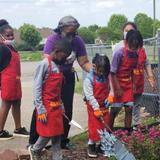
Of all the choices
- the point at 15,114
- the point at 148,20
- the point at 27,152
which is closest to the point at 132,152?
the point at 27,152

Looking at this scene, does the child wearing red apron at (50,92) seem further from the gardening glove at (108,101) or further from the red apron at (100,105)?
the gardening glove at (108,101)

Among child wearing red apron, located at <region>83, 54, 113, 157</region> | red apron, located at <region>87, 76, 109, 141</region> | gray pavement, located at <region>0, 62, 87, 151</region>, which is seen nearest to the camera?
child wearing red apron, located at <region>83, 54, 113, 157</region>

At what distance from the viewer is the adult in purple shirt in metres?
6.45

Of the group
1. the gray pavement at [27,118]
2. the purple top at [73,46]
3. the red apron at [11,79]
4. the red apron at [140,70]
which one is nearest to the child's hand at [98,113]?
the purple top at [73,46]

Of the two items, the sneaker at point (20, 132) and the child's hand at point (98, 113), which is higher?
the child's hand at point (98, 113)

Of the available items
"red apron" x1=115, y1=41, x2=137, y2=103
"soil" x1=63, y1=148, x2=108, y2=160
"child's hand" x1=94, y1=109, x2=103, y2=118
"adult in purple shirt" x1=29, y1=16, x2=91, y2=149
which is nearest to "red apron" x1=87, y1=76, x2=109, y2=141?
"child's hand" x1=94, y1=109, x2=103, y2=118

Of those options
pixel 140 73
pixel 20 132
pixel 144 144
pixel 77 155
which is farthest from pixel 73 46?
pixel 20 132

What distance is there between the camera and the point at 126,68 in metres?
7.01

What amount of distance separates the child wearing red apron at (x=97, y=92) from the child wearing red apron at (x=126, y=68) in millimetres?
549

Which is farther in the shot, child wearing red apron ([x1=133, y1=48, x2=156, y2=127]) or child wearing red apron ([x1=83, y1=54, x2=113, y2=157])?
child wearing red apron ([x1=133, y1=48, x2=156, y2=127])

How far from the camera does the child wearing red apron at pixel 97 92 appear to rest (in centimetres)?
627

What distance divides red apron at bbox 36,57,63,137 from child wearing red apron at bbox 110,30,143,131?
4.07 ft

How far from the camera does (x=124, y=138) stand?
5.88m

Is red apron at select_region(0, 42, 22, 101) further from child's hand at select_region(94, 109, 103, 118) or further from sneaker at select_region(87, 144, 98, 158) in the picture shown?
child's hand at select_region(94, 109, 103, 118)
